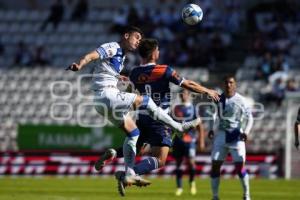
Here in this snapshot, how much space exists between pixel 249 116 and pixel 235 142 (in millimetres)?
662

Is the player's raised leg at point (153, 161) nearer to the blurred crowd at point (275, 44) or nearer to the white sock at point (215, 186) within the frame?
the white sock at point (215, 186)

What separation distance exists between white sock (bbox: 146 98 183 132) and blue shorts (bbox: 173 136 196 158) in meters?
7.89

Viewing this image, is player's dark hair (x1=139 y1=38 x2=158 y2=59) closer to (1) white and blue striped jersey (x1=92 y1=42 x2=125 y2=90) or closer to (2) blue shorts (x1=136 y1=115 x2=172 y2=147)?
(1) white and blue striped jersey (x1=92 y1=42 x2=125 y2=90)

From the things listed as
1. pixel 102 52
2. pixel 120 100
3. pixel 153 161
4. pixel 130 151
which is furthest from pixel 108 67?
pixel 153 161

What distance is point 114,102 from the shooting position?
51.1 ft

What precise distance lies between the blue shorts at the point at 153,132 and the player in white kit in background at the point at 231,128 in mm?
2099

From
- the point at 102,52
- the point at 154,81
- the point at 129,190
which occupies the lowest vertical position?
the point at 129,190

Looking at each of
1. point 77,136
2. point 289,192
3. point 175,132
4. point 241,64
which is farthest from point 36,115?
point 175,132

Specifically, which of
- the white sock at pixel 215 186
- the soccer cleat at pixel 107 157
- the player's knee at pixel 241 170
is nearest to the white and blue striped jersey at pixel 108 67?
the soccer cleat at pixel 107 157

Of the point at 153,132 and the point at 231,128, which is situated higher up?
the point at 231,128

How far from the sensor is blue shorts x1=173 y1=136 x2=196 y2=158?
24141 millimetres

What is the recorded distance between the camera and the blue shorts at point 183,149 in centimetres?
2414

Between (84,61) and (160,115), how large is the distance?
1.97 m

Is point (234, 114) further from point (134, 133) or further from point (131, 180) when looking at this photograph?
point (131, 180)
